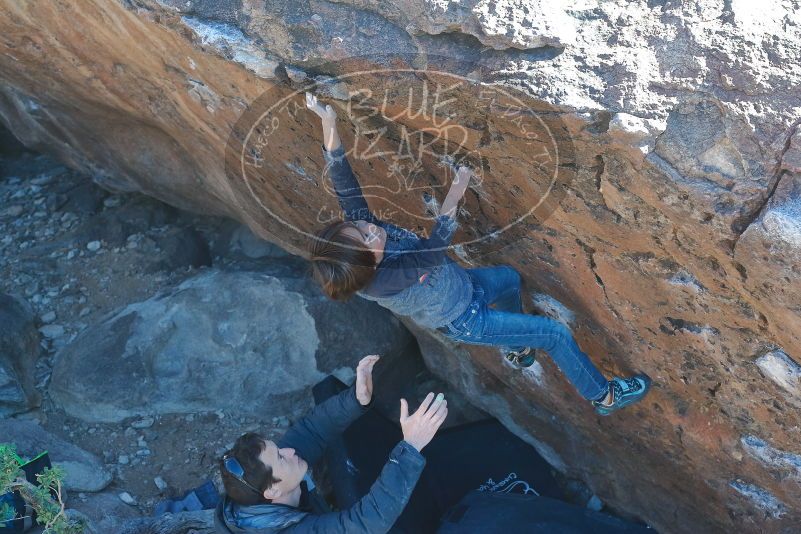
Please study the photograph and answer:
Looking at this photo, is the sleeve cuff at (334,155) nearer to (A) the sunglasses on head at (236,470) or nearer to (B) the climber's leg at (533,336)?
(B) the climber's leg at (533,336)

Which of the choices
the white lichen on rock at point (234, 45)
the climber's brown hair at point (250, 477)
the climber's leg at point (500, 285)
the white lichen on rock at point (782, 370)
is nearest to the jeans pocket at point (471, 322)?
the climber's leg at point (500, 285)

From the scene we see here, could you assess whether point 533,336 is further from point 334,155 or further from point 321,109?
point 321,109

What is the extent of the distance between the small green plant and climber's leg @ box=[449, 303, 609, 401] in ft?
4.91

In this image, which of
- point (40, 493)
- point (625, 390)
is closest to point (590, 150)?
point (625, 390)

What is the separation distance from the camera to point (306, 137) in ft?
10.7

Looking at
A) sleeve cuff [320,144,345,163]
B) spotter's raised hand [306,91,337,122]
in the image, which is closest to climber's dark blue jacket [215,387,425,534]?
sleeve cuff [320,144,345,163]

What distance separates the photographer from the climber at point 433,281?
2465 mm

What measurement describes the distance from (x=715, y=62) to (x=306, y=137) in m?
1.51

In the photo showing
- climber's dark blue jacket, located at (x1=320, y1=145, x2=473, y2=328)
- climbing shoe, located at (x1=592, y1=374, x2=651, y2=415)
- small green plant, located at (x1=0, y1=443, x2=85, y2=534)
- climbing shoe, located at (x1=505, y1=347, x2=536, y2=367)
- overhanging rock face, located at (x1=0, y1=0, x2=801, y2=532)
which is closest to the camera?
overhanging rock face, located at (x1=0, y1=0, x2=801, y2=532)

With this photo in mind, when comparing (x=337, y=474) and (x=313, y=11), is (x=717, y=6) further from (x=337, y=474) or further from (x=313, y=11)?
(x=337, y=474)

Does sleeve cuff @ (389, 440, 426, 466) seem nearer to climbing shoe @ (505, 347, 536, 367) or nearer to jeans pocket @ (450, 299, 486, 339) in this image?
jeans pocket @ (450, 299, 486, 339)

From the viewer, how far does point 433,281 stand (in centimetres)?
270

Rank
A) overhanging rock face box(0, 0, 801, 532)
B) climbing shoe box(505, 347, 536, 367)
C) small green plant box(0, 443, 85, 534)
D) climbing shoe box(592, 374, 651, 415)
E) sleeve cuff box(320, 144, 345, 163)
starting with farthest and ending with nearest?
climbing shoe box(505, 347, 536, 367), climbing shoe box(592, 374, 651, 415), small green plant box(0, 443, 85, 534), sleeve cuff box(320, 144, 345, 163), overhanging rock face box(0, 0, 801, 532)

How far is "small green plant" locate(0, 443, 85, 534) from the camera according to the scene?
2.95 m
